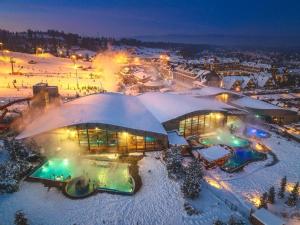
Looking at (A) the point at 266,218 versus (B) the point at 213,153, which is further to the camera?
(B) the point at 213,153

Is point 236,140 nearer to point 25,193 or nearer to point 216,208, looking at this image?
point 216,208

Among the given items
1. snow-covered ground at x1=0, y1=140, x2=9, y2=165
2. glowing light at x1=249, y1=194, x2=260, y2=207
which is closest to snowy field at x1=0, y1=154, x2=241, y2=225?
glowing light at x1=249, y1=194, x2=260, y2=207

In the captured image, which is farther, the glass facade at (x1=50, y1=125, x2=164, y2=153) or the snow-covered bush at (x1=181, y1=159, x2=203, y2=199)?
the glass facade at (x1=50, y1=125, x2=164, y2=153)

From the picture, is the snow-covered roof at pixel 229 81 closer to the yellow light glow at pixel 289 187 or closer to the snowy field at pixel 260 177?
the snowy field at pixel 260 177

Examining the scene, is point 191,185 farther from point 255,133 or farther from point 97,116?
point 255,133

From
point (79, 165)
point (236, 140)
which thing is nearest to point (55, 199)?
point (79, 165)

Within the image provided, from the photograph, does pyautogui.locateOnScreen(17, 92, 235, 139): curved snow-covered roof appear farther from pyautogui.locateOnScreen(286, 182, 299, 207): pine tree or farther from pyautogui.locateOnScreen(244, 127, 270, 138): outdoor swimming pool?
pyautogui.locateOnScreen(286, 182, 299, 207): pine tree

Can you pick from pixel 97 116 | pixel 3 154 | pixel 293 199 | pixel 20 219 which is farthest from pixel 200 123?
pixel 20 219
